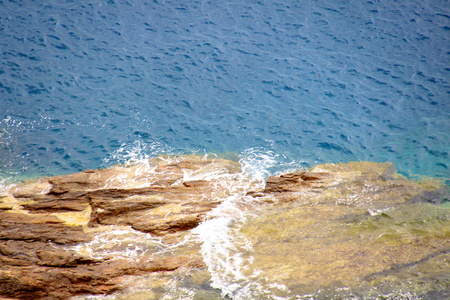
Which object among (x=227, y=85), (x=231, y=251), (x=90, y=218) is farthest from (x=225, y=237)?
(x=227, y=85)

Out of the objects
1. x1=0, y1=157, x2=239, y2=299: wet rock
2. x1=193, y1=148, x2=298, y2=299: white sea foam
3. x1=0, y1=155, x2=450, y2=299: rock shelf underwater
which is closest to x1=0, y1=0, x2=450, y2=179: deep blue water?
x1=0, y1=157, x2=239, y2=299: wet rock

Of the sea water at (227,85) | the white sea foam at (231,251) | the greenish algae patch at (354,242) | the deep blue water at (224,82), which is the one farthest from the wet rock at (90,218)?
the deep blue water at (224,82)

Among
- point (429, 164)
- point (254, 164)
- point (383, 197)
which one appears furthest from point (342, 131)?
point (383, 197)

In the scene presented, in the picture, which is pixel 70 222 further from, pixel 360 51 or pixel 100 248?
pixel 360 51

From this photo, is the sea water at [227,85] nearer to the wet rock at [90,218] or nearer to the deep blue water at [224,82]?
the deep blue water at [224,82]

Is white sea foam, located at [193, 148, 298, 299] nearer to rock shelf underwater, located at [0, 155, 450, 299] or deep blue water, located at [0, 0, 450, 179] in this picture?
rock shelf underwater, located at [0, 155, 450, 299]

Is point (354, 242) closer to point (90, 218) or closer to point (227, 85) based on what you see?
point (90, 218)
